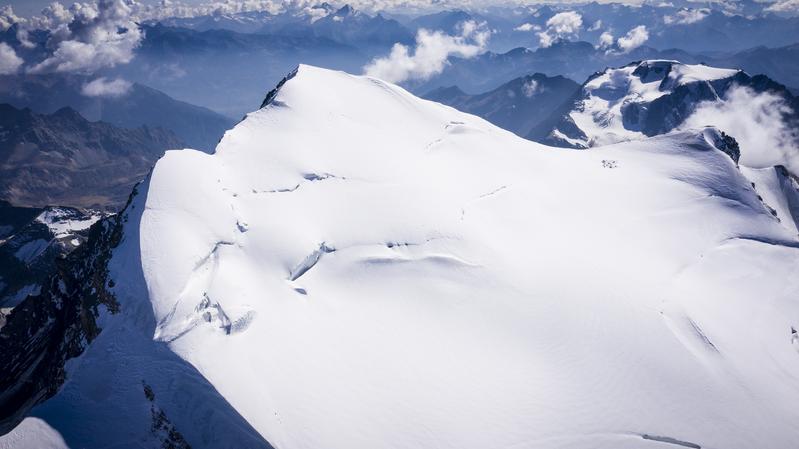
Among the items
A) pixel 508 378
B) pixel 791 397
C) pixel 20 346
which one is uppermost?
pixel 508 378

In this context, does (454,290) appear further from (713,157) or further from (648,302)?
(713,157)

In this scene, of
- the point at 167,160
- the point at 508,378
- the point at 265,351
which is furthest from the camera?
the point at 167,160

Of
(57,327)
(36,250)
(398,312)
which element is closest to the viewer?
(398,312)

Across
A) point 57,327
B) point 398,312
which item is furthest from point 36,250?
point 398,312

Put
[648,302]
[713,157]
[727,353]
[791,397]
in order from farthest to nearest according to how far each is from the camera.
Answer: [713,157] < [648,302] < [727,353] < [791,397]

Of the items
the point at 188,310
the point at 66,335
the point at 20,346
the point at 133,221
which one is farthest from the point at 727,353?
the point at 20,346

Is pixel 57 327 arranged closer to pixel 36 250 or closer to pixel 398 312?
pixel 398 312
